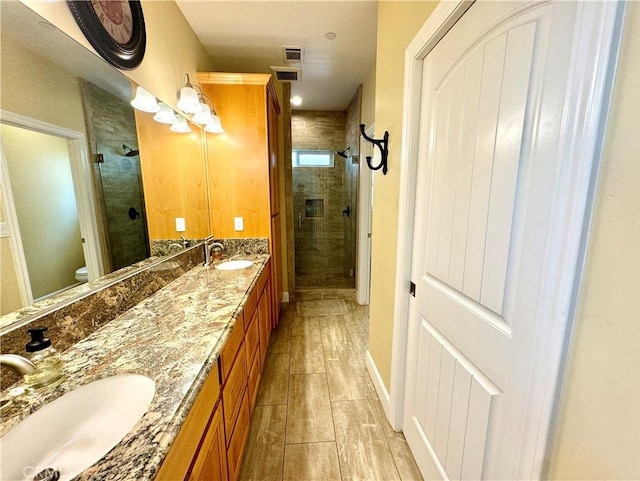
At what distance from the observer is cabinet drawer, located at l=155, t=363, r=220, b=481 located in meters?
0.61

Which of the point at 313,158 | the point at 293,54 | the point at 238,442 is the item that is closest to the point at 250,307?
the point at 238,442

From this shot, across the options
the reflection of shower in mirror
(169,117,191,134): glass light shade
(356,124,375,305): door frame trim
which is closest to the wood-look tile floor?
(356,124,375,305): door frame trim

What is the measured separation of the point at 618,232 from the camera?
18.8 inches

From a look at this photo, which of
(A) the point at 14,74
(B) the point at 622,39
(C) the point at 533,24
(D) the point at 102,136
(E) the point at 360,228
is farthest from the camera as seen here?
(E) the point at 360,228

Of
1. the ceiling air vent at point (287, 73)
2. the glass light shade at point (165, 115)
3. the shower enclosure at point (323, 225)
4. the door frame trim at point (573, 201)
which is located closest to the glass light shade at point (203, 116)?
the glass light shade at point (165, 115)

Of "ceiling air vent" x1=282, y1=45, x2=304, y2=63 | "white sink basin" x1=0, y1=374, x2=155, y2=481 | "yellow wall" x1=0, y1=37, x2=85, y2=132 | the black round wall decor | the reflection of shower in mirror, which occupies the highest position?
"ceiling air vent" x1=282, y1=45, x2=304, y2=63

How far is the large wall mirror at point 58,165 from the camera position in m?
0.78

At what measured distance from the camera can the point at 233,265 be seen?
2.16 m

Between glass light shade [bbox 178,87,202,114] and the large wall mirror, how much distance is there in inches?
19.6

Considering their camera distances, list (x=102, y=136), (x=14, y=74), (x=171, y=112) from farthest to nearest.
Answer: (x=171, y=112), (x=102, y=136), (x=14, y=74)

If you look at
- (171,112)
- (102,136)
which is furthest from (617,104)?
(171,112)

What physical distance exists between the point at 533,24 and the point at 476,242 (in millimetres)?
589

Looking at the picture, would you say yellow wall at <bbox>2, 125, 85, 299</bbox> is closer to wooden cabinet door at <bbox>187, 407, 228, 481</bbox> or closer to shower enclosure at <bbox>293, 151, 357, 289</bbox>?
wooden cabinet door at <bbox>187, 407, 228, 481</bbox>

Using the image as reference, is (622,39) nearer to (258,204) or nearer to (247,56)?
(258,204)
